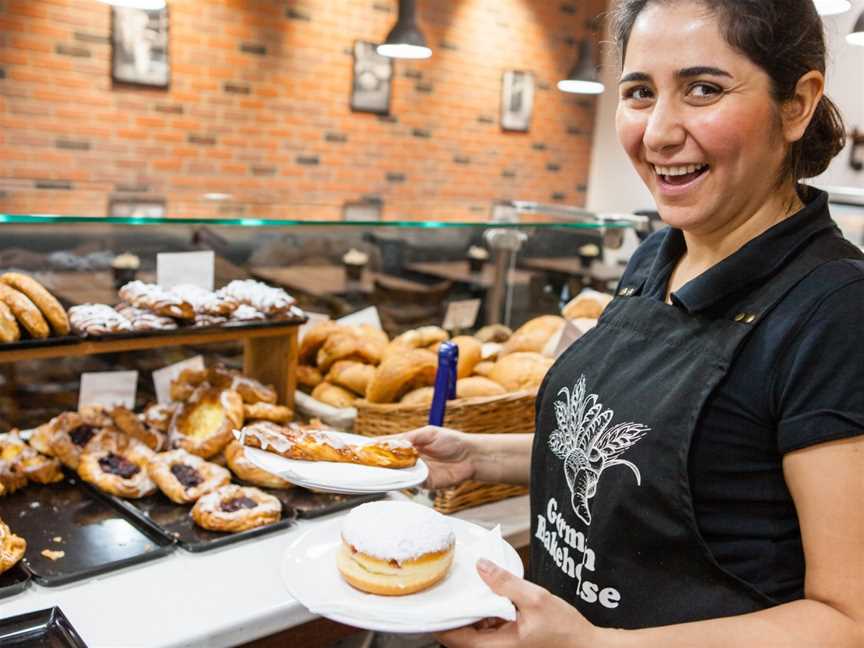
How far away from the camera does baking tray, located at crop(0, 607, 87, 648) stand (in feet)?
3.84

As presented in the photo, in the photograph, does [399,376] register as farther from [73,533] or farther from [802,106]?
[802,106]

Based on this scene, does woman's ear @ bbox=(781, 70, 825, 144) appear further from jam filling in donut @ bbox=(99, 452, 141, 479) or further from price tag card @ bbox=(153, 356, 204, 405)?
price tag card @ bbox=(153, 356, 204, 405)

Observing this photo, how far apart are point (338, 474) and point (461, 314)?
5.20 ft

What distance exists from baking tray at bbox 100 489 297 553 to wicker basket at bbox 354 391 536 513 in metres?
0.33

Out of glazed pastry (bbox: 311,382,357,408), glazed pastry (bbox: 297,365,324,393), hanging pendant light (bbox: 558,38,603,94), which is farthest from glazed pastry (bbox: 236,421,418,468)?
hanging pendant light (bbox: 558,38,603,94)

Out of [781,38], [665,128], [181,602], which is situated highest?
[781,38]

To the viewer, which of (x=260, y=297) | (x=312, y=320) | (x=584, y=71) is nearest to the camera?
(x=260, y=297)

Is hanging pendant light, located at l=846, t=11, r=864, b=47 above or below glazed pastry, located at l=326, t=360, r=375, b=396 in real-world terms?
above

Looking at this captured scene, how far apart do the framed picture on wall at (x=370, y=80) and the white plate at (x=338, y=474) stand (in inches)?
239

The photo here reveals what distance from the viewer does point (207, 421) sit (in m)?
1.96

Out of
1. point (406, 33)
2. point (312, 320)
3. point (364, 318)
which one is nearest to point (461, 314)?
point (364, 318)

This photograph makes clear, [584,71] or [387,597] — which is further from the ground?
[584,71]

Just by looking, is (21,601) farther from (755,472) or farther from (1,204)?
(755,472)

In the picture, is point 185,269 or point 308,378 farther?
point 308,378
